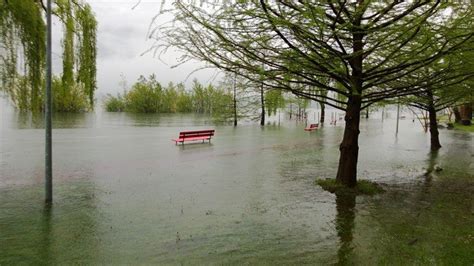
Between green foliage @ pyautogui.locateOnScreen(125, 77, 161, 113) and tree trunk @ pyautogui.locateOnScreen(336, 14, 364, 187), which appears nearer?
tree trunk @ pyautogui.locateOnScreen(336, 14, 364, 187)

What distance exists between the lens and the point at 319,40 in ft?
21.6

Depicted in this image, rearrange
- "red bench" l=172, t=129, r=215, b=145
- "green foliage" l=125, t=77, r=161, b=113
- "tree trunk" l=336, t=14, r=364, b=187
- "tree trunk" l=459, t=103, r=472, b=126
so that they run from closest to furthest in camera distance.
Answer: "tree trunk" l=336, t=14, r=364, b=187
"red bench" l=172, t=129, r=215, b=145
"tree trunk" l=459, t=103, r=472, b=126
"green foliage" l=125, t=77, r=161, b=113

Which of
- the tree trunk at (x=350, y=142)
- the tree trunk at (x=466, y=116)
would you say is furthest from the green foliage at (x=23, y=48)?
the tree trunk at (x=466, y=116)

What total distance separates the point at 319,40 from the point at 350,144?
3273mm

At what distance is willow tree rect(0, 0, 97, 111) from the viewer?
684cm

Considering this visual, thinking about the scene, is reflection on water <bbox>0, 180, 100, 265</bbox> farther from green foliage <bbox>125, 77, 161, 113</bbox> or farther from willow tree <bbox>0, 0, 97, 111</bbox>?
green foliage <bbox>125, 77, 161, 113</bbox>

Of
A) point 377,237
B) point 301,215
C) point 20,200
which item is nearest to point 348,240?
point 377,237

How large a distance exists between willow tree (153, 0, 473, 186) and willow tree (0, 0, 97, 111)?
276cm

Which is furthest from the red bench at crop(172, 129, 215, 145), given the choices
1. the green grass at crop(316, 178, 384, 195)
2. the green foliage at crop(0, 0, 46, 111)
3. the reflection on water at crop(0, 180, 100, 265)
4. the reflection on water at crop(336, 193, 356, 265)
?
the reflection on water at crop(336, 193, 356, 265)

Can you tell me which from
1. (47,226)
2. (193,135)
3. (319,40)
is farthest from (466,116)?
(47,226)

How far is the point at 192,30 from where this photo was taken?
7234 mm

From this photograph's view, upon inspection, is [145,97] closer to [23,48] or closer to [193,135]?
[193,135]

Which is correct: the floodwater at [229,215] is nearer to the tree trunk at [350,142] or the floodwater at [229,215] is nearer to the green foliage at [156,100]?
the tree trunk at [350,142]

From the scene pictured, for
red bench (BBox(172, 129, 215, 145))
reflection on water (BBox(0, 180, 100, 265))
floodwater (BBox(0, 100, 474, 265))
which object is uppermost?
red bench (BBox(172, 129, 215, 145))
